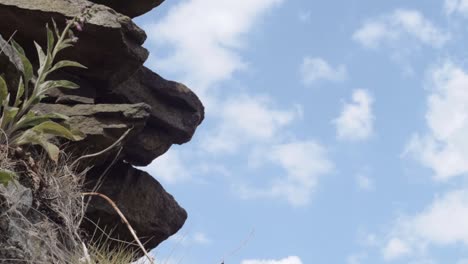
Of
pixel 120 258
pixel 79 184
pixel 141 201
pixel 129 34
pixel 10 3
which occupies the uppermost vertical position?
pixel 129 34

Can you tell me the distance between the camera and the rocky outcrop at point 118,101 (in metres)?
7.28

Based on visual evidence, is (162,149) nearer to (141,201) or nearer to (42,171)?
(141,201)

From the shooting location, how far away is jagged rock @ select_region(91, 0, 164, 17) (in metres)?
8.84

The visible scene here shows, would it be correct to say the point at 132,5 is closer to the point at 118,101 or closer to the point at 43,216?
the point at 118,101

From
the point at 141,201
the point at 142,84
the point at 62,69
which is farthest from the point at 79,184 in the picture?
the point at 142,84

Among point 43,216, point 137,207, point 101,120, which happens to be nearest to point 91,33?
point 101,120

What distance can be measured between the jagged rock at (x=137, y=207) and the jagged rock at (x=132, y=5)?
1916mm

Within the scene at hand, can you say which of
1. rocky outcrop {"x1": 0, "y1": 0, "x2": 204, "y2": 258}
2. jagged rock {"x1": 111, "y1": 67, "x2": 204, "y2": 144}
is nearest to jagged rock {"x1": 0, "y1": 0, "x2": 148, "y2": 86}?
rocky outcrop {"x1": 0, "y1": 0, "x2": 204, "y2": 258}

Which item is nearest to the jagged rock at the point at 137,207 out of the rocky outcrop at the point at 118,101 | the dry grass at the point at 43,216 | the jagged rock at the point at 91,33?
the rocky outcrop at the point at 118,101

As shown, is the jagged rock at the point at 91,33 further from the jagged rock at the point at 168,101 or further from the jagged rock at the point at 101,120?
the jagged rock at the point at 168,101

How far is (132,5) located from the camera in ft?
29.3

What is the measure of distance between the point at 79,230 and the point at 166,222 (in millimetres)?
3687

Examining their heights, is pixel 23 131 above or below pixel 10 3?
below

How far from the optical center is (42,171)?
516 centimetres
